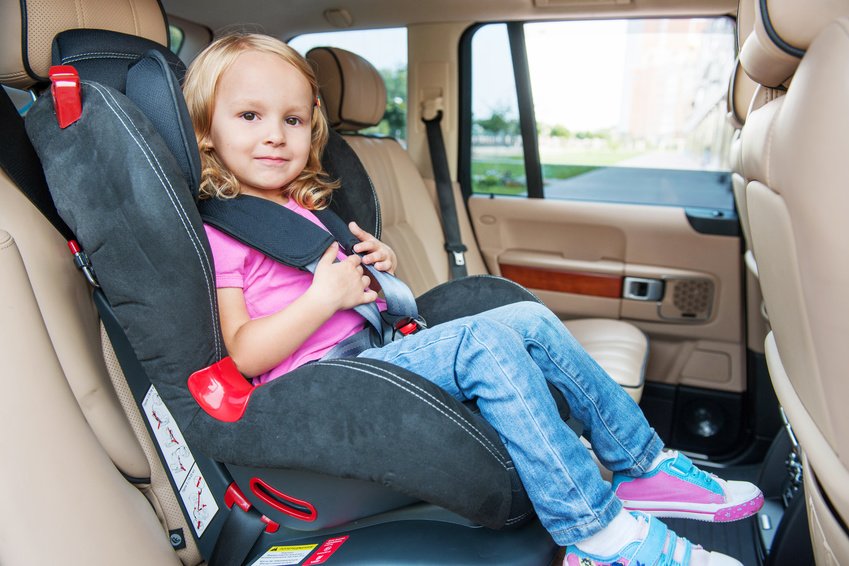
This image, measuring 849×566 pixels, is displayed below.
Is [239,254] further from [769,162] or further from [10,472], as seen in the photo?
[769,162]

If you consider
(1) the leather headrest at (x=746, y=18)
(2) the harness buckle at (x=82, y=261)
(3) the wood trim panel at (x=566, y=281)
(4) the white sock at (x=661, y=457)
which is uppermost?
(1) the leather headrest at (x=746, y=18)

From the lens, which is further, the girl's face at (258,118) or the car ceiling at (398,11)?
the car ceiling at (398,11)

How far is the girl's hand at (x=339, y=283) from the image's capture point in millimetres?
1266

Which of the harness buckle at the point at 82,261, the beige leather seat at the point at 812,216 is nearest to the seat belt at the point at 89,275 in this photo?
the harness buckle at the point at 82,261

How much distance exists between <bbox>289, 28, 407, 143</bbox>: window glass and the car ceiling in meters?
0.05

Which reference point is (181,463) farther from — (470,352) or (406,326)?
(470,352)

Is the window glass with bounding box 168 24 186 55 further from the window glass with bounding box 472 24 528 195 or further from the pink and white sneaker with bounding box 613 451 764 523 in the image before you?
the pink and white sneaker with bounding box 613 451 764 523

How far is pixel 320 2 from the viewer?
2.42m

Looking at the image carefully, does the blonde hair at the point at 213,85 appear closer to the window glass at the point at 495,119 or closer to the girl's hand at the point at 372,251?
the girl's hand at the point at 372,251

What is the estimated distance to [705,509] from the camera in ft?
4.07

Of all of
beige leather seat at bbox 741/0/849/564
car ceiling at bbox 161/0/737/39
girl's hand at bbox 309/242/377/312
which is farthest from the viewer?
car ceiling at bbox 161/0/737/39

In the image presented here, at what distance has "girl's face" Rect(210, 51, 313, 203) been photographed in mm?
1305

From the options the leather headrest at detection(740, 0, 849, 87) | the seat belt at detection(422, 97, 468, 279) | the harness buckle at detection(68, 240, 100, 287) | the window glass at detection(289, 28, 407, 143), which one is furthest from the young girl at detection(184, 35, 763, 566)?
the window glass at detection(289, 28, 407, 143)

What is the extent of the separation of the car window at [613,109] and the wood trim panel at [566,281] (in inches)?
12.2
